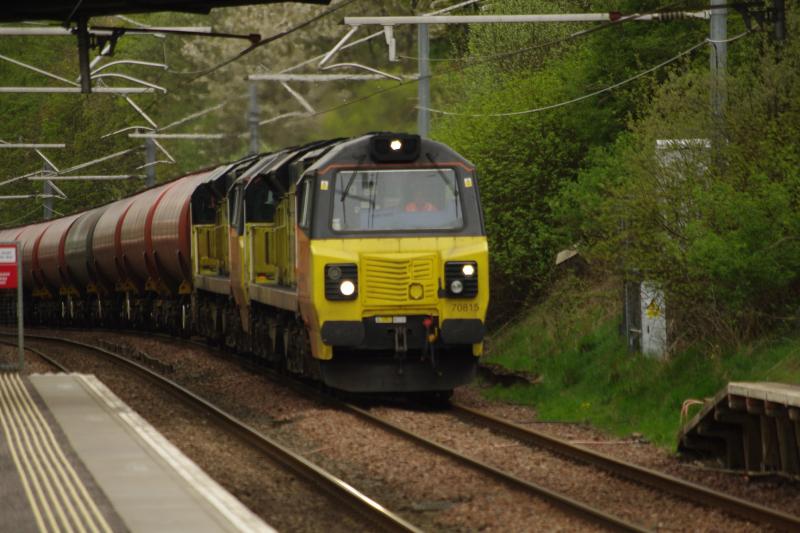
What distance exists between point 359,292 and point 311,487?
5139 mm

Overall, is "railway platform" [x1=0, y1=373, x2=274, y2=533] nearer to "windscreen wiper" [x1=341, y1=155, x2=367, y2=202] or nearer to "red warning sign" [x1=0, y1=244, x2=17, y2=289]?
"windscreen wiper" [x1=341, y1=155, x2=367, y2=202]

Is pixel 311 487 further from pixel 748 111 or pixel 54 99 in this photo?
pixel 54 99

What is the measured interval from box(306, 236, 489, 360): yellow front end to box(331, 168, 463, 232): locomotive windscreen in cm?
31

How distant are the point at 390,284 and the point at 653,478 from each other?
232 inches

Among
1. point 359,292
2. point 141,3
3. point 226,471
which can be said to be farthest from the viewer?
point 141,3

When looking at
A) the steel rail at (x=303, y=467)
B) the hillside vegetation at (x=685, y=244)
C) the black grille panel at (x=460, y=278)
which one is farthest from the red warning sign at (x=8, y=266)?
the black grille panel at (x=460, y=278)

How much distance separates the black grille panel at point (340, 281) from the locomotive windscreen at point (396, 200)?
50 centimetres

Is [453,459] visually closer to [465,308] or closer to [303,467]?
[303,467]

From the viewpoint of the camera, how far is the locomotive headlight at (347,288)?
17125mm

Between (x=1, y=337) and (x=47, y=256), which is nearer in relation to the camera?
(x=1, y=337)

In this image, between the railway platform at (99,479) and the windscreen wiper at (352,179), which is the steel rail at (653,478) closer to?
the windscreen wiper at (352,179)

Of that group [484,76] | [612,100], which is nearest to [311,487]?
[612,100]

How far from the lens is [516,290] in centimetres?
2600

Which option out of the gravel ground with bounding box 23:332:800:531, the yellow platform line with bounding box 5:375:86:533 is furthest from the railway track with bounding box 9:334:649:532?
the yellow platform line with bounding box 5:375:86:533
